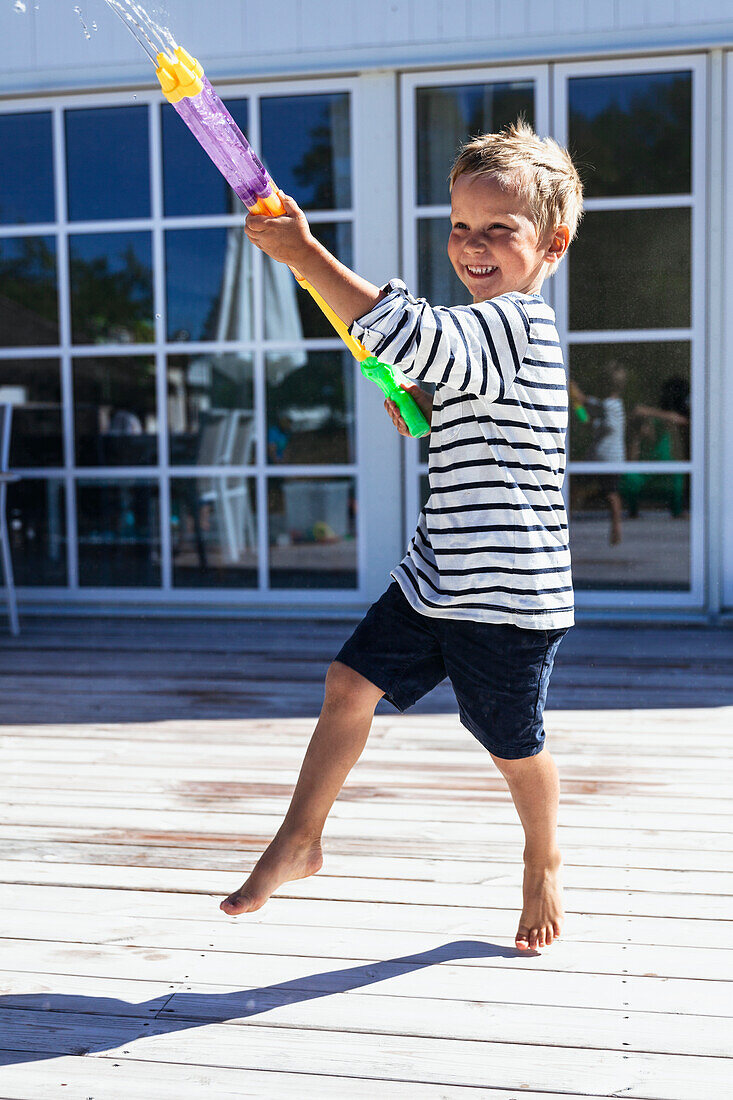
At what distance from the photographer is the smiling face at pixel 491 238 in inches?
62.3

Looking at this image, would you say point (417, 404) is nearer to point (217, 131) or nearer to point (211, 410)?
point (217, 131)

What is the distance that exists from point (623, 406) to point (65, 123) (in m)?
2.95

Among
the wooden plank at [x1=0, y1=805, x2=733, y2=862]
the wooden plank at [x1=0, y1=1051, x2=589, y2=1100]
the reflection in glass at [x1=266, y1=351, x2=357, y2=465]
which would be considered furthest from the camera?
the reflection in glass at [x1=266, y1=351, x2=357, y2=465]

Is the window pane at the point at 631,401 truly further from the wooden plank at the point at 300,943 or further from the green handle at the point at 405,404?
the wooden plank at the point at 300,943

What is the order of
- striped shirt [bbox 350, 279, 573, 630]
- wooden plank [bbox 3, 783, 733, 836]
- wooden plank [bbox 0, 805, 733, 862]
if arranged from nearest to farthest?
striped shirt [bbox 350, 279, 573, 630], wooden plank [bbox 0, 805, 733, 862], wooden plank [bbox 3, 783, 733, 836]

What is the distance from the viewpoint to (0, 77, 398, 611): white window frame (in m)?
4.94

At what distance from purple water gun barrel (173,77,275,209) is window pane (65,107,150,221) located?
12.9 feet

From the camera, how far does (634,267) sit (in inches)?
187

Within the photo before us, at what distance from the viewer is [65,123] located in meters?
5.18

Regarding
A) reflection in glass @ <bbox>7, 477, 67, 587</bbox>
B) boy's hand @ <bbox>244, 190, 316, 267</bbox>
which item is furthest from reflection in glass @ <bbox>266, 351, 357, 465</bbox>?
boy's hand @ <bbox>244, 190, 316, 267</bbox>

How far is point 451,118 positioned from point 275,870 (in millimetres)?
4011

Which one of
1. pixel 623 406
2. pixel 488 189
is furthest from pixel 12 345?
pixel 488 189

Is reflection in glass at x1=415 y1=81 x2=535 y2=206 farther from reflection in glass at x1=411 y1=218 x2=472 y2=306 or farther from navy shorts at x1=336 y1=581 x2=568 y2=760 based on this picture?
navy shorts at x1=336 y1=581 x2=568 y2=760

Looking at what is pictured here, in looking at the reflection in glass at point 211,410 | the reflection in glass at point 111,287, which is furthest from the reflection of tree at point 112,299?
the reflection in glass at point 211,410
